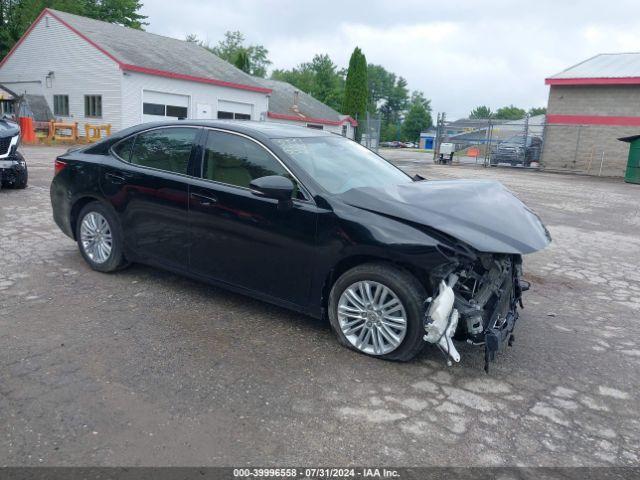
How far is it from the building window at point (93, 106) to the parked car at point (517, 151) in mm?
19713

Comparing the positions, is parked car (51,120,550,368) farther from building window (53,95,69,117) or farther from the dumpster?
building window (53,95,69,117)

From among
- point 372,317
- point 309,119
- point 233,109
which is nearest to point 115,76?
point 233,109

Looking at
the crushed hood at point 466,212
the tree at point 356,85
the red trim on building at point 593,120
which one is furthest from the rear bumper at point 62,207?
the tree at point 356,85

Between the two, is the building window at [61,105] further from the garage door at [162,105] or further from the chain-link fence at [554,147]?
the chain-link fence at [554,147]

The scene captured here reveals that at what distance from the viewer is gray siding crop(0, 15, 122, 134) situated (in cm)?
2520

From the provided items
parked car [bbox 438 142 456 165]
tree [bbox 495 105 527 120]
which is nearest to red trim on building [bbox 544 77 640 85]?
parked car [bbox 438 142 456 165]

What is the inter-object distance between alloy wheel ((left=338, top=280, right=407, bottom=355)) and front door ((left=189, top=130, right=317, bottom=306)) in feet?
1.21

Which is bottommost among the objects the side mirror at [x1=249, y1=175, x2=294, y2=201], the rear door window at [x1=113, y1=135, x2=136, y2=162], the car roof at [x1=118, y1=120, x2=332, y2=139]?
the side mirror at [x1=249, y1=175, x2=294, y2=201]

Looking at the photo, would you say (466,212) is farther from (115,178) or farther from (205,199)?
(115,178)

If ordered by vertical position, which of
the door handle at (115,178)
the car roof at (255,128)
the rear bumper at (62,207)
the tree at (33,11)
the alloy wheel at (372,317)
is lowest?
the alloy wheel at (372,317)

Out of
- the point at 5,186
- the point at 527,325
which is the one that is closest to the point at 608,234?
the point at 527,325

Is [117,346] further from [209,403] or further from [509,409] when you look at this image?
[509,409]

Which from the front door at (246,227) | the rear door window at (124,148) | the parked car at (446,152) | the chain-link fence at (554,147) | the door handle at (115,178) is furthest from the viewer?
A: the parked car at (446,152)

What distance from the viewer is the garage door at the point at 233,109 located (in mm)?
30109
